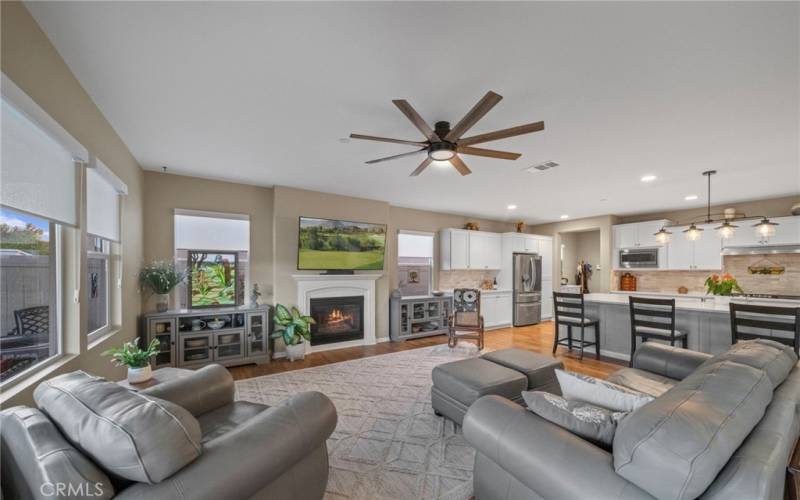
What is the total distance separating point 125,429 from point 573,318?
200 inches

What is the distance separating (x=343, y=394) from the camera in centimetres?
328

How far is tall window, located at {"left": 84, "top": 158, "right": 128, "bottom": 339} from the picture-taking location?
Answer: 7.80ft

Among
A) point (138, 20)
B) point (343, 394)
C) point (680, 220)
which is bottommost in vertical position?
point (343, 394)

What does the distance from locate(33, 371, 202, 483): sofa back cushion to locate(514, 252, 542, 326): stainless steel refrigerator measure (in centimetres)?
681

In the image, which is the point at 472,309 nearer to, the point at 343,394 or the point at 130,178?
the point at 343,394

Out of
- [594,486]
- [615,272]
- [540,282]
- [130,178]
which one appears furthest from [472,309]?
[130,178]

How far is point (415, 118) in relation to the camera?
6.57 ft

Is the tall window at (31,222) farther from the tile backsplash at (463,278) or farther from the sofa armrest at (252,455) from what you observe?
the tile backsplash at (463,278)

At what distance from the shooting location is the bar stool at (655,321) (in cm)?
375

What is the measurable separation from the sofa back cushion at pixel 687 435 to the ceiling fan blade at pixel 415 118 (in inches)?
70.5

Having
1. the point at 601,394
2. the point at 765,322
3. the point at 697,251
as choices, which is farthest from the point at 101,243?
the point at 697,251

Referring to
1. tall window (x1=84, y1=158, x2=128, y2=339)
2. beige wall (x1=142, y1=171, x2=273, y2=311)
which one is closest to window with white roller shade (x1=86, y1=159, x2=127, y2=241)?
tall window (x1=84, y1=158, x2=128, y2=339)

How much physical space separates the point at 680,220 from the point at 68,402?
8.33 m

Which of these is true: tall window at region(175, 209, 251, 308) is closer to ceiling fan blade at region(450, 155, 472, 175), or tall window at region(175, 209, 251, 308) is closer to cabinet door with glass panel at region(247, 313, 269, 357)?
cabinet door with glass panel at region(247, 313, 269, 357)
